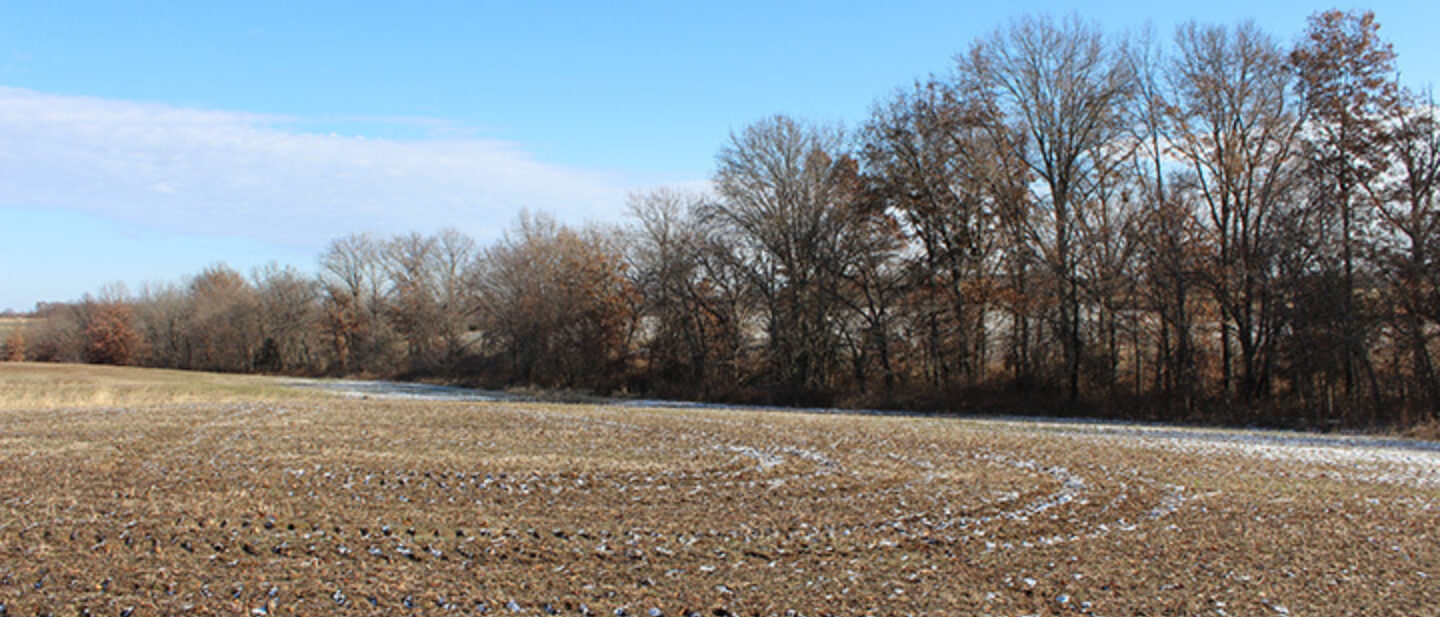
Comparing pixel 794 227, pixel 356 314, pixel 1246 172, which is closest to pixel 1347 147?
pixel 1246 172

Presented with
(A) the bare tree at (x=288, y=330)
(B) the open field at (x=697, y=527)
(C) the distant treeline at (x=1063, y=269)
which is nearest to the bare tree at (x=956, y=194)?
(C) the distant treeline at (x=1063, y=269)

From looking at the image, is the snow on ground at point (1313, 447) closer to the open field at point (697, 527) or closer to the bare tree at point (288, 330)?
the open field at point (697, 527)

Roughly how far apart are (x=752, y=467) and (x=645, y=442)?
13.0 feet

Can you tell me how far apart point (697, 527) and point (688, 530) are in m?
0.18

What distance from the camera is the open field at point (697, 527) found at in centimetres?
704

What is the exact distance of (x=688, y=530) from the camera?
9.43m

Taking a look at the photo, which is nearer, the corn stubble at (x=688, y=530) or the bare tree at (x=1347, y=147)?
the corn stubble at (x=688, y=530)

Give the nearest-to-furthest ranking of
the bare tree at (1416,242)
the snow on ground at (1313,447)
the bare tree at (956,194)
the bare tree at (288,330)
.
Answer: the snow on ground at (1313,447)
the bare tree at (1416,242)
the bare tree at (956,194)
the bare tree at (288,330)

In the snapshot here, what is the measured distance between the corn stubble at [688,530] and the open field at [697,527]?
0.04 metres

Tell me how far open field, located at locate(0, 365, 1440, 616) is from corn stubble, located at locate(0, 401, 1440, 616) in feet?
0.14

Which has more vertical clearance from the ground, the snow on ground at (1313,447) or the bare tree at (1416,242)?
the bare tree at (1416,242)

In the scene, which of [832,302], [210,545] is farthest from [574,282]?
[210,545]

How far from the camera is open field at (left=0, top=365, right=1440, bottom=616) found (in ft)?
23.1

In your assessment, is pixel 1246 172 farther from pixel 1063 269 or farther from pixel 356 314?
pixel 356 314
